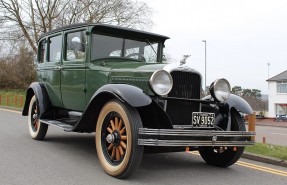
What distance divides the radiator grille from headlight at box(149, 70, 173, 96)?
28 centimetres

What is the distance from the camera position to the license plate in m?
5.62

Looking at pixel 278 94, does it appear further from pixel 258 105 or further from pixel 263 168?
pixel 263 168

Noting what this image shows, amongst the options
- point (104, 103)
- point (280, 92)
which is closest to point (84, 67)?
point (104, 103)

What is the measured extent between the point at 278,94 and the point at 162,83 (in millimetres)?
52335

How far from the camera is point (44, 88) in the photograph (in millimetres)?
8500

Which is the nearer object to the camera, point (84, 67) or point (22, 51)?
point (84, 67)

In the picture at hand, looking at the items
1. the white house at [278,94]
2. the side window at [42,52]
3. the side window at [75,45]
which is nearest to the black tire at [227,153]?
the side window at [75,45]

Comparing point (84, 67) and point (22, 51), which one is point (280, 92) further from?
point (84, 67)

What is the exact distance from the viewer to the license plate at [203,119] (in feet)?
18.4

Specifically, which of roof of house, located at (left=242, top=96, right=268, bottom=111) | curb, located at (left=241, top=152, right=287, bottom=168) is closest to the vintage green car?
curb, located at (left=241, top=152, right=287, bottom=168)

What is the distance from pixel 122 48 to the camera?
23.4 feet

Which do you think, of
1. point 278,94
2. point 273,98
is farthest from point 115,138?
point 273,98

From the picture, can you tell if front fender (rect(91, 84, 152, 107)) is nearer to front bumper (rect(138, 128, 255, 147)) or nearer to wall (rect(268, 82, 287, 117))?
front bumper (rect(138, 128, 255, 147))

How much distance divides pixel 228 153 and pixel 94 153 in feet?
7.96
